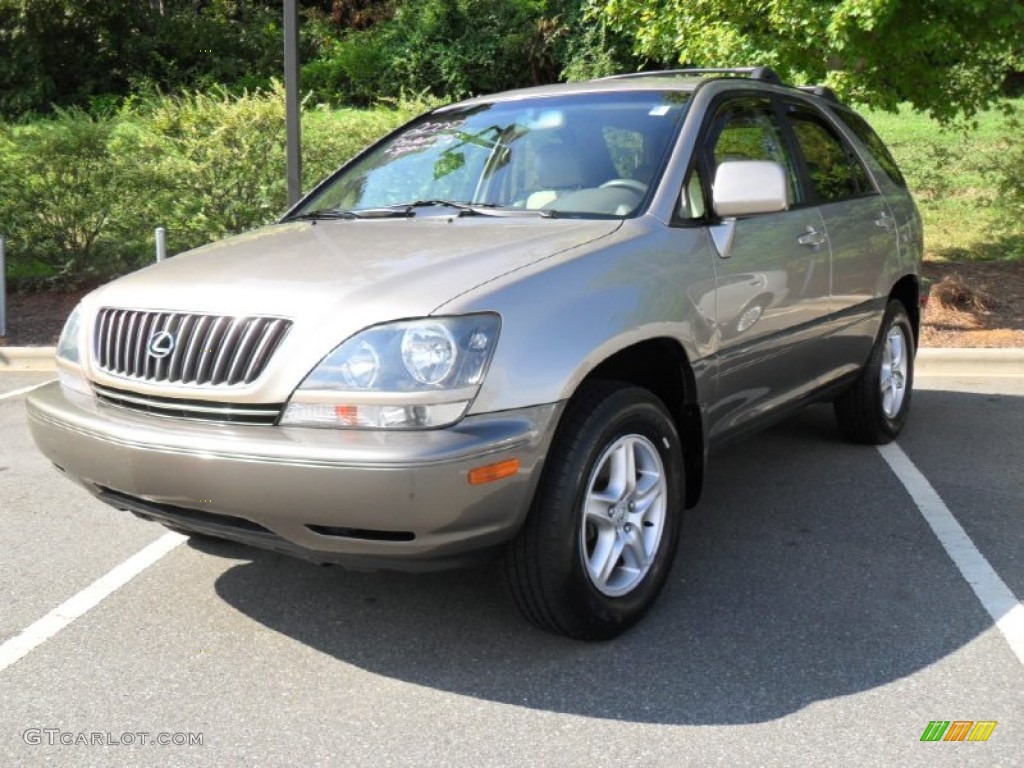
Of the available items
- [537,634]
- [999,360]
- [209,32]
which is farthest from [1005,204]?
[209,32]

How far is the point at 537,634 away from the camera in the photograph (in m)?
3.63

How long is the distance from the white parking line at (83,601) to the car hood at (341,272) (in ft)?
3.24

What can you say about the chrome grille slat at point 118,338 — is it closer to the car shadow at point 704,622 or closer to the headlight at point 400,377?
the headlight at point 400,377

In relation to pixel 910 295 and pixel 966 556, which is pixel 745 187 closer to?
pixel 966 556

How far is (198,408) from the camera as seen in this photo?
3193 mm

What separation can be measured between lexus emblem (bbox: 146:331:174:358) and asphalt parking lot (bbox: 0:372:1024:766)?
96 centimetres

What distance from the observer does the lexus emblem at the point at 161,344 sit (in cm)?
329

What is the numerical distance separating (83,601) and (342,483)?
1.56 m

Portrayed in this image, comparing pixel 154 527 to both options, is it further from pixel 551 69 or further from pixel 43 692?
pixel 551 69

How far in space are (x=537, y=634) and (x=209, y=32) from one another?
2585cm

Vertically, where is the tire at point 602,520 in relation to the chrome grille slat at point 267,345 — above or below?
below

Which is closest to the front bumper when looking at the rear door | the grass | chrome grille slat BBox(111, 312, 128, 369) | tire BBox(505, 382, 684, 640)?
tire BBox(505, 382, 684, 640)

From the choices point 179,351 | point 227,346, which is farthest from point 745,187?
point 179,351

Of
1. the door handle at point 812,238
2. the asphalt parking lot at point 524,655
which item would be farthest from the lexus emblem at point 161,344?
the door handle at point 812,238
